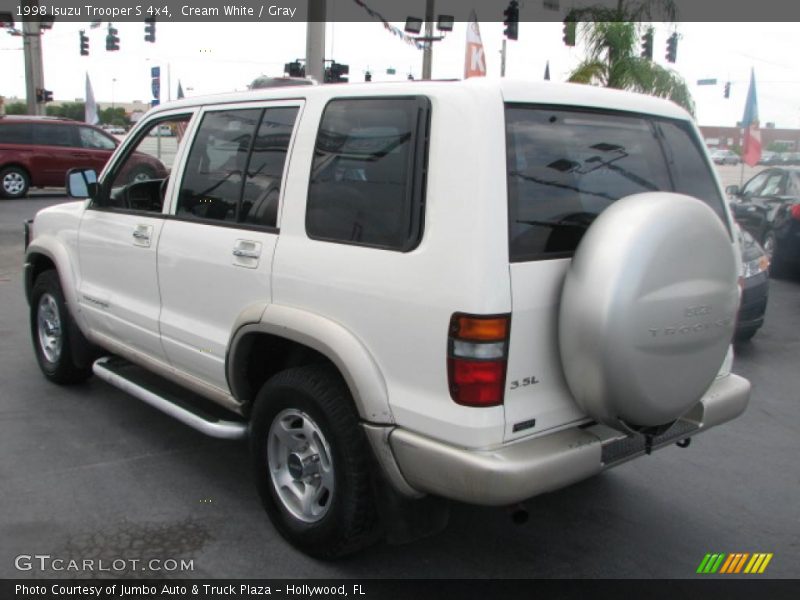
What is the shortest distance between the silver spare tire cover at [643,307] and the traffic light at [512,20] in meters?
17.7

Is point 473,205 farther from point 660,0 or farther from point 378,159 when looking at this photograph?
point 660,0

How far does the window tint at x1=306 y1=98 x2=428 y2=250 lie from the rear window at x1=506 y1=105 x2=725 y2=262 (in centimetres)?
36

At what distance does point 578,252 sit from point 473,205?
0.42 metres

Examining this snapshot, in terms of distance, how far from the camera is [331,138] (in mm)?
3111

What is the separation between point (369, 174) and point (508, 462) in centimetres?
121

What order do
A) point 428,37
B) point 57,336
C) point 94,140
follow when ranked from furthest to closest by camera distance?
1. point 428,37
2. point 94,140
3. point 57,336

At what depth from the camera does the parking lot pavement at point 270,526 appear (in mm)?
3248

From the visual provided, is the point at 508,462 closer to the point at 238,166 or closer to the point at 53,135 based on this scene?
the point at 238,166

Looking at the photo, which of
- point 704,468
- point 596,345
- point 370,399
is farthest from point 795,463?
point 370,399

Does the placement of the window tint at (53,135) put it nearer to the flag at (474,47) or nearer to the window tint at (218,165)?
the flag at (474,47)

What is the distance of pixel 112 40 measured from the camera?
2583cm

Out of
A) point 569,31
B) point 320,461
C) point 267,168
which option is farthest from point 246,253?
point 569,31

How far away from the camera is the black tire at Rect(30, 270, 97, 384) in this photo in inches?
198

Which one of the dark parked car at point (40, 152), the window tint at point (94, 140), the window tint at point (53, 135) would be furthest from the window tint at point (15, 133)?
the window tint at point (94, 140)
